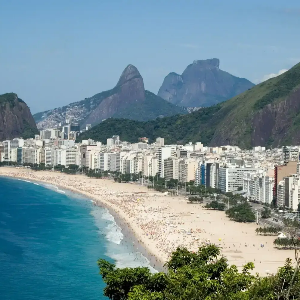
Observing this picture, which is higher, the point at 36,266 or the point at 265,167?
the point at 265,167

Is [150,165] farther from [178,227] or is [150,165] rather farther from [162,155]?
[178,227]

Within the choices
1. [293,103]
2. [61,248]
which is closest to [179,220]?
[61,248]

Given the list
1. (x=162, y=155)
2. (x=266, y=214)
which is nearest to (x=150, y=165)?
(x=162, y=155)

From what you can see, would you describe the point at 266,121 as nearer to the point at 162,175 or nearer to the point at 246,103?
the point at 246,103

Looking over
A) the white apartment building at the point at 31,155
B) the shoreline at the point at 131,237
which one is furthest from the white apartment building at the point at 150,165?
the white apartment building at the point at 31,155

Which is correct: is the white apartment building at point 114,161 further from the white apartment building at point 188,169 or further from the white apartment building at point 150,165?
the white apartment building at point 188,169
